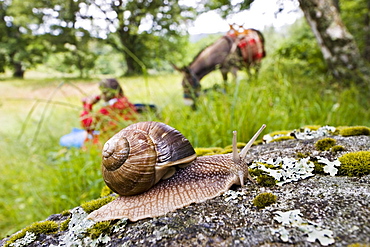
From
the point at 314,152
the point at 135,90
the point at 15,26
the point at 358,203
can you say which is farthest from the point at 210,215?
the point at 15,26

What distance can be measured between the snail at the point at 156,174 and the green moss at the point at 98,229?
1.3 inches

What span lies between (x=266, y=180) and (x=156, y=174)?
0.67 meters

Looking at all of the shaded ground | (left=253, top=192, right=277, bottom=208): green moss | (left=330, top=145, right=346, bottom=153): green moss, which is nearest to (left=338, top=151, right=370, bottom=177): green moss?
the shaded ground

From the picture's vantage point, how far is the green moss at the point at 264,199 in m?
1.39

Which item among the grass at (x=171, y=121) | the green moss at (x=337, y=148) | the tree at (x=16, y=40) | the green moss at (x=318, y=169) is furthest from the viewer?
the tree at (x=16, y=40)

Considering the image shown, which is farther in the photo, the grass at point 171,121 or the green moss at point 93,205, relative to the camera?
the grass at point 171,121

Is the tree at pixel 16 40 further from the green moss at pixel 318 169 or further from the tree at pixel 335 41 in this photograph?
the green moss at pixel 318 169

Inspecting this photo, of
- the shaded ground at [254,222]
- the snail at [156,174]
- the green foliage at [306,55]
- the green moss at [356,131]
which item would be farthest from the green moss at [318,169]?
the green foliage at [306,55]

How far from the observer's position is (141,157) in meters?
1.65

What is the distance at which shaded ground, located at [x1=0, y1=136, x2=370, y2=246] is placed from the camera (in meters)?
1.11

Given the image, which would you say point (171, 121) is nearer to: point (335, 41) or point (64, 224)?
point (64, 224)

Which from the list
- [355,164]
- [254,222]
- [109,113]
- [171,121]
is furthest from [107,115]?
[355,164]

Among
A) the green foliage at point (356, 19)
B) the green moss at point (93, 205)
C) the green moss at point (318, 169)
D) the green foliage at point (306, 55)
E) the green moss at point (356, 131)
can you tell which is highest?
the green foliage at point (356, 19)

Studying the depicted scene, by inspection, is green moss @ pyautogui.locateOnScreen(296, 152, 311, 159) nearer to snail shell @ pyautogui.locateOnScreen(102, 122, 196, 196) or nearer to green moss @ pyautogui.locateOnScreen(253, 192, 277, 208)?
green moss @ pyautogui.locateOnScreen(253, 192, 277, 208)
